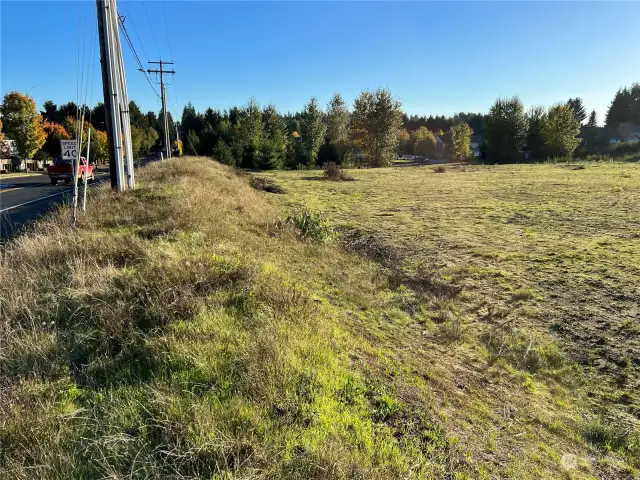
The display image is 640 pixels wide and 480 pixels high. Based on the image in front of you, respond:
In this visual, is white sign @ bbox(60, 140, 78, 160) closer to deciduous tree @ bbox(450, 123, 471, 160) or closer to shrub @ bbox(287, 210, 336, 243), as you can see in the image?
shrub @ bbox(287, 210, 336, 243)

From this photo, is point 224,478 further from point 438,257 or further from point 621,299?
point 438,257

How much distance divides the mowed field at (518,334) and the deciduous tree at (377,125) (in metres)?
39.4

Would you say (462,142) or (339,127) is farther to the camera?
(462,142)

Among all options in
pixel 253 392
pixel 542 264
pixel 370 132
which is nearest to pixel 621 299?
pixel 542 264

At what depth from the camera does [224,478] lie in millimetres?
2188

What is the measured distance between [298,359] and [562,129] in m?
58.2

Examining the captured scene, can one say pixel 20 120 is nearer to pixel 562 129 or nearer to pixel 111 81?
pixel 111 81

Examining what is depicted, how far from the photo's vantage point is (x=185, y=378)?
10.1 ft

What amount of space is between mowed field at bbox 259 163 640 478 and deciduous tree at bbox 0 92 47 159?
45012 millimetres

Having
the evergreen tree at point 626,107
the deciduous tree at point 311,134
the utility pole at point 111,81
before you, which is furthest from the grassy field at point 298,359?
the evergreen tree at point 626,107

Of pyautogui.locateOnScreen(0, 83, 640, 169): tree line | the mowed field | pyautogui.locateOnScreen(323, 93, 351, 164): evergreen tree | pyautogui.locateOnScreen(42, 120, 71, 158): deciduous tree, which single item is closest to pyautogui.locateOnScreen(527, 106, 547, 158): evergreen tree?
pyautogui.locateOnScreen(0, 83, 640, 169): tree line

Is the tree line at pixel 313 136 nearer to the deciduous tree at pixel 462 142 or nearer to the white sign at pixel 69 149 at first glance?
the deciduous tree at pixel 462 142

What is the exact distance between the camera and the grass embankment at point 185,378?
2396 mm

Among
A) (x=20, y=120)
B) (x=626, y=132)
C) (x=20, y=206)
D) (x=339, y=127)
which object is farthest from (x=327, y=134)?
(x=626, y=132)
